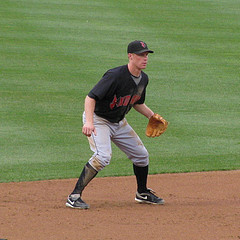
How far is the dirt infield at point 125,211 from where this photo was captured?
18.5 feet

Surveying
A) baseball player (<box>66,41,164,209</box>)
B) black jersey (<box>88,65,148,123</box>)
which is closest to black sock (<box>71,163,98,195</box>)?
baseball player (<box>66,41,164,209</box>)

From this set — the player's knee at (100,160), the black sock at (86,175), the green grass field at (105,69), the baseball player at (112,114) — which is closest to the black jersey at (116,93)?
the baseball player at (112,114)

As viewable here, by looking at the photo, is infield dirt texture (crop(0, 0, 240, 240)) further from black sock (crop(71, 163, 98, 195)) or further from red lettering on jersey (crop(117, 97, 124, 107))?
red lettering on jersey (crop(117, 97, 124, 107))

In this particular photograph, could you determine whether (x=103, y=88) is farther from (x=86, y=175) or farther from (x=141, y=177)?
(x=141, y=177)

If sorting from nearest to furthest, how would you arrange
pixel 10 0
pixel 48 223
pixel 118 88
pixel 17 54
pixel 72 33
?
pixel 48 223, pixel 118 88, pixel 17 54, pixel 72 33, pixel 10 0

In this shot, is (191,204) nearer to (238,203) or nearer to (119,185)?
Answer: (238,203)

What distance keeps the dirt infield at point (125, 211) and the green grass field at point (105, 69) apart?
0.55m

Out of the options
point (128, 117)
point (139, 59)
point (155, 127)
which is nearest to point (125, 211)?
point (155, 127)

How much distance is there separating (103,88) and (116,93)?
0.66ft

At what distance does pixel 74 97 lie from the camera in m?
11.9

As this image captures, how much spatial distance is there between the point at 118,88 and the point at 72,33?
10051 millimetres

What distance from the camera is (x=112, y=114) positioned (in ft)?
21.7

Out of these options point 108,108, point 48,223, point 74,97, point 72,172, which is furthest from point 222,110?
point 48,223

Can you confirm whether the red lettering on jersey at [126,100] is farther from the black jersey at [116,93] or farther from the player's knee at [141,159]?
the player's knee at [141,159]
